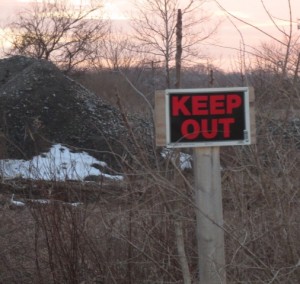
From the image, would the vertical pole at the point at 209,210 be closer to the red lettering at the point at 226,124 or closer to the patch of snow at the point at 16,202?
the red lettering at the point at 226,124

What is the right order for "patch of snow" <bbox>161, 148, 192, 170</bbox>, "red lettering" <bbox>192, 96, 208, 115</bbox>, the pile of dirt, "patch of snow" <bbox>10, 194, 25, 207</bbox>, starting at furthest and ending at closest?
the pile of dirt → "patch of snow" <bbox>10, 194, 25, 207</bbox> → "patch of snow" <bbox>161, 148, 192, 170</bbox> → "red lettering" <bbox>192, 96, 208, 115</bbox>

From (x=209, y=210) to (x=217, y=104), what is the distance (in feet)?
1.80

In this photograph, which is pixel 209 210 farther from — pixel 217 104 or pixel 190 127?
pixel 217 104

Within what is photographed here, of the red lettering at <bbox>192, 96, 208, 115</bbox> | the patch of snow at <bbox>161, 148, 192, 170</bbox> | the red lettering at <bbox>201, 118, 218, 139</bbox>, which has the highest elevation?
the red lettering at <bbox>192, 96, 208, 115</bbox>

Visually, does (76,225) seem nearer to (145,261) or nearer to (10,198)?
(145,261)

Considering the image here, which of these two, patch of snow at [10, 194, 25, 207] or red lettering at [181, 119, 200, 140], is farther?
patch of snow at [10, 194, 25, 207]

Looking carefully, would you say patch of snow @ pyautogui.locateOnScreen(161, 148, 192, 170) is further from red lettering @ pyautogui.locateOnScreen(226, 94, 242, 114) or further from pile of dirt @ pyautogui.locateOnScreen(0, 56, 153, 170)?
pile of dirt @ pyautogui.locateOnScreen(0, 56, 153, 170)

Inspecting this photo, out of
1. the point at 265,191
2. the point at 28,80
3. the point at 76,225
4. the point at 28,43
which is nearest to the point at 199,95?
the point at 265,191

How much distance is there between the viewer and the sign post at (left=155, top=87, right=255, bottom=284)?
3238 millimetres

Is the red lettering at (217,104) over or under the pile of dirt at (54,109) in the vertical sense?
under

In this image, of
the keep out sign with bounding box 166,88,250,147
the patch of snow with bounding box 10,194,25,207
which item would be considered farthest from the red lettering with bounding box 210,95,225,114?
the patch of snow with bounding box 10,194,25,207

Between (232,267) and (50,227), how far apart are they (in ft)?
4.39

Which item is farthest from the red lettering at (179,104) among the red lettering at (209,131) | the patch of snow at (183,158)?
the patch of snow at (183,158)

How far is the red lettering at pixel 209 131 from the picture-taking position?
3.24 m
